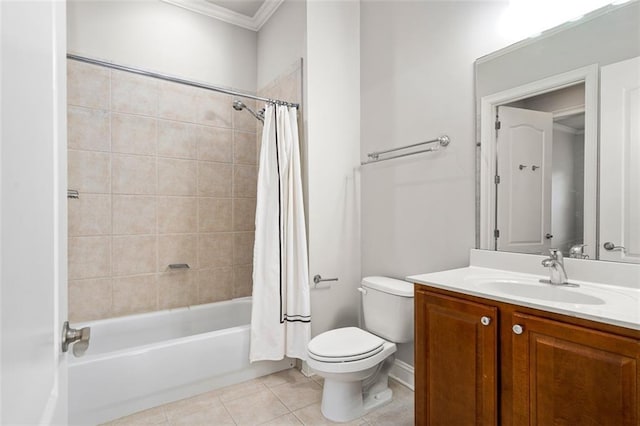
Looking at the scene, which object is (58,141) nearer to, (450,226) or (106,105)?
(450,226)

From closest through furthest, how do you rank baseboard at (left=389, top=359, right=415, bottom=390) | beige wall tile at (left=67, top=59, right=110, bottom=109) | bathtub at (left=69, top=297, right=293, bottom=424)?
bathtub at (left=69, top=297, right=293, bottom=424) → baseboard at (left=389, top=359, right=415, bottom=390) → beige wall tile at (left=67, top=59, right=110, bottom=109)

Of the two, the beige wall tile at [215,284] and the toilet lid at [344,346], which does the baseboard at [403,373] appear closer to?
the toilet lid at [344,346]

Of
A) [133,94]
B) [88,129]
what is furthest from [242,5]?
[88,129]

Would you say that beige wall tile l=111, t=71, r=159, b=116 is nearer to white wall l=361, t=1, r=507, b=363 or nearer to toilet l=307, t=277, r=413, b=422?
white wall l=361, t=1, r=507, b=363

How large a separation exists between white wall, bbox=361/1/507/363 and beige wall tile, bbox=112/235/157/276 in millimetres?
1673

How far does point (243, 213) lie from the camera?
118 inches

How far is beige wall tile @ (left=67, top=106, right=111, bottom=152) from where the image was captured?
2.29 m

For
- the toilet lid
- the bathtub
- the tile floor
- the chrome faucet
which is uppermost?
the chrome faucet

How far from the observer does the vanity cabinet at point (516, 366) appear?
96 centimetres

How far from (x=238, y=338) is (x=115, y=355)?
71 cm

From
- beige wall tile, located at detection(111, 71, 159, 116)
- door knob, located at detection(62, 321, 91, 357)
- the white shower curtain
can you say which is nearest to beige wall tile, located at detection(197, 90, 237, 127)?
beige wall tile, located at detection(111, 71, 159, 116)

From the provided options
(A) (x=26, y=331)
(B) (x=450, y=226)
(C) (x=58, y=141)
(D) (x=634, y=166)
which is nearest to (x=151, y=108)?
(C) (x=58, y=141)

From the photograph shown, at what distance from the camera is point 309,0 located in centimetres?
235

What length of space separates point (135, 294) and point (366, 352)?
182cm
